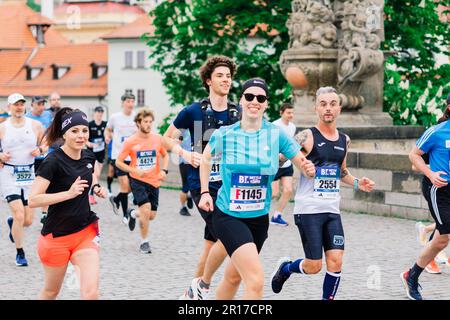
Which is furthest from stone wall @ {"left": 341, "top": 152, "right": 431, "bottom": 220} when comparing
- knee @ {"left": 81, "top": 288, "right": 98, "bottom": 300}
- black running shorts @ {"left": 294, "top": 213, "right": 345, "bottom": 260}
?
knee @ {"left": 81, "top": 288, "right": 98, "bottom": 300}

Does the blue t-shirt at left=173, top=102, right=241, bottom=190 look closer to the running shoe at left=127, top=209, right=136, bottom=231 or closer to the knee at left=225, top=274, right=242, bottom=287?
the knee at left=225, top=274, right=242, bottom=287

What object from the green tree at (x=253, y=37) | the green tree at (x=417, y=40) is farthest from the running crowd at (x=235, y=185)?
the green tree at (x=253, y=37)

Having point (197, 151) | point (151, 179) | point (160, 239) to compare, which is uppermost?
point (197, 151)

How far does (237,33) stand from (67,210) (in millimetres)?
24112

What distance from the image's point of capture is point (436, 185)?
9.35 meters

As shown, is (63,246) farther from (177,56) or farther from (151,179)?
(177,56)

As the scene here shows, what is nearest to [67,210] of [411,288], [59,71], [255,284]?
[255,284]

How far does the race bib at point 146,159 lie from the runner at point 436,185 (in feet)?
15.8

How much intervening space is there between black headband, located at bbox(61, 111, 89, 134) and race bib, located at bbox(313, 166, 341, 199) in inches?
76.4

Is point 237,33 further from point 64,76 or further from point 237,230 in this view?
point 64,76

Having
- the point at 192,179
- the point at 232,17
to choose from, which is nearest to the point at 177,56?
the point at 232,17

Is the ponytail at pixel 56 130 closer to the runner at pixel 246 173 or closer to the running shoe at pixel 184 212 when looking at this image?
the runner at pixel 246 173

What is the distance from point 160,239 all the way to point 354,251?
8.84 feet
